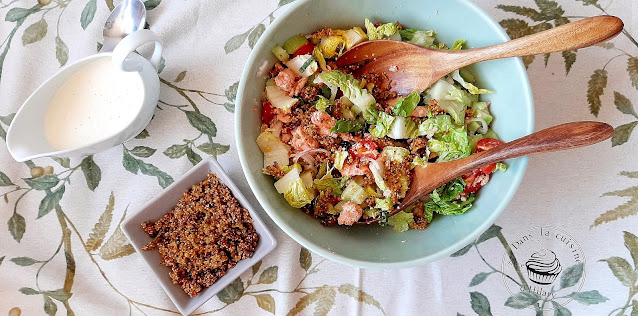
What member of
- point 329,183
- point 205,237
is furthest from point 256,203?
point 329,183

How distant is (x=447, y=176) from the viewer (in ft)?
4.17

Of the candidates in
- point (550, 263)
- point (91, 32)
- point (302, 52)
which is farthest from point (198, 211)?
point (550, 263)

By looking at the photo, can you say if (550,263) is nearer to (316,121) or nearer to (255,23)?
(316,121)

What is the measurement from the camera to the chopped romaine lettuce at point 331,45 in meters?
1.42

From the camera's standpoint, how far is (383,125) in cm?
135

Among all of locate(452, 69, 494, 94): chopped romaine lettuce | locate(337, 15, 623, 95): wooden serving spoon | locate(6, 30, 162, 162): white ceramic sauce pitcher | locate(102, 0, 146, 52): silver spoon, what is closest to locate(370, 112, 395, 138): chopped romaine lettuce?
locate(337, 15, 623, 95): wooden serving spoon

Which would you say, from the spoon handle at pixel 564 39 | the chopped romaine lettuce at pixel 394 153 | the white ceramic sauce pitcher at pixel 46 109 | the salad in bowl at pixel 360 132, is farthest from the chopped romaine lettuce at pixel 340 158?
the white ceramic sauce pitcher at pixel 46 109

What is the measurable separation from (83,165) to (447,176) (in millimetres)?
1134

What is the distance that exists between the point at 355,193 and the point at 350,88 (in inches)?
11.1

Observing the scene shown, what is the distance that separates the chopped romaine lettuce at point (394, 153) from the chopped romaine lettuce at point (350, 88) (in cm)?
13

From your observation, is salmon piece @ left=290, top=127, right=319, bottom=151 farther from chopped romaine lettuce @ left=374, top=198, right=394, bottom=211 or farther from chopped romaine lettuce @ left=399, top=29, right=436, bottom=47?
chopped romaine lettuce @ left=399, top=29, right=436, bottom=47

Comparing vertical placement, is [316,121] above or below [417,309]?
above

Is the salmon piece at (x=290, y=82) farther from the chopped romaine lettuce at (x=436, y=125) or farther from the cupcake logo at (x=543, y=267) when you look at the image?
the cupcake logo at (x=543, y=267)

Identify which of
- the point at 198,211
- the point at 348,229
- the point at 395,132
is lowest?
the point at 198,211
